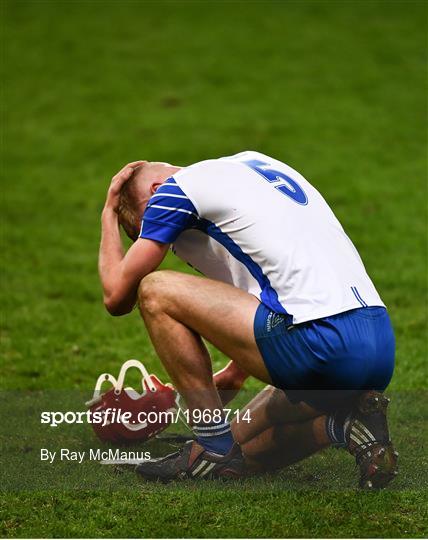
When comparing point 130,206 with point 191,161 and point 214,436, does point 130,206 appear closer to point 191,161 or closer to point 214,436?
point 214,436

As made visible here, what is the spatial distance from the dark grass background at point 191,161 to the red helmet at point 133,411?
22 centimetres

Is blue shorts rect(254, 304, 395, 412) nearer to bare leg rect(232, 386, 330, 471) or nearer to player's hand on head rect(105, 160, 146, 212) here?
bare leg rect(232, 386, 330, 471)

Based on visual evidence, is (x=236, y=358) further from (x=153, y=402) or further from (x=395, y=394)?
(x=395, y=394)

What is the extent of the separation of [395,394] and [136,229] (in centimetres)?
211

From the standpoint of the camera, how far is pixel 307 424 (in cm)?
518

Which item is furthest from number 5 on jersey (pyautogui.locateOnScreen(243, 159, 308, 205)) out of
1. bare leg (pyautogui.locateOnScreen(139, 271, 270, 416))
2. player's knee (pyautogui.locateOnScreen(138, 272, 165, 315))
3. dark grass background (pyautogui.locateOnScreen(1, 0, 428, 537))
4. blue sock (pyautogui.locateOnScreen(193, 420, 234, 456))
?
dark grass background (pyautogui.locateOnScreen(1, 0, 428, 537))

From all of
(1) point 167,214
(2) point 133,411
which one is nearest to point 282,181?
(1) point 167,214

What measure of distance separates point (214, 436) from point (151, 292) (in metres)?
0.72

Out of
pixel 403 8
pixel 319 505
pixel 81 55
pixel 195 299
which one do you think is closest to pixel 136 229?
pixel 195 299

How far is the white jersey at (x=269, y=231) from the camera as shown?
476 cm

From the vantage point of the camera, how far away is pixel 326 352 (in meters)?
4.73

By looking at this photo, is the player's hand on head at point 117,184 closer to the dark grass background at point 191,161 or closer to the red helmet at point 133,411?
the red helmet at point 133,411

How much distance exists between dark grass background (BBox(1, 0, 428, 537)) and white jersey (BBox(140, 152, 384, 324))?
0.88 m

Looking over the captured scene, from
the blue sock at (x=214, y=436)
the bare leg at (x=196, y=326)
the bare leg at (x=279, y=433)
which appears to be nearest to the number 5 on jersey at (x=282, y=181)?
the bare leg at (x=196, y=326)
